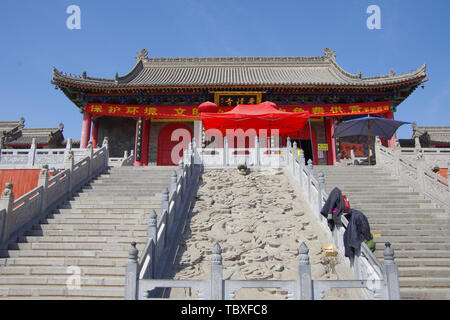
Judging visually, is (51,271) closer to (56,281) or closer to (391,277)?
(56,281)

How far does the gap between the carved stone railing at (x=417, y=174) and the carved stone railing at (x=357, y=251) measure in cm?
320

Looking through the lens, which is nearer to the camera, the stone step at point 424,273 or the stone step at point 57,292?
the stone step at point 57,292

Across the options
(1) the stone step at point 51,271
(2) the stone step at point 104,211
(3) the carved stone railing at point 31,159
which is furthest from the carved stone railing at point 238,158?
(1) the stone step at point 51,271

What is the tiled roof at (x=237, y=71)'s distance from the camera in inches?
701

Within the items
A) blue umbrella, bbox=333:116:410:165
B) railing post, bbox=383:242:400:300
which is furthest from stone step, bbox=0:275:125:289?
blue umbrella, bbox=333:116:410:165

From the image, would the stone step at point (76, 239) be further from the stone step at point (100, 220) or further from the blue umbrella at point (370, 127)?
the blue umbrella at point (370, 127)

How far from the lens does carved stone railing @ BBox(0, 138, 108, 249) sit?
22.5 feet

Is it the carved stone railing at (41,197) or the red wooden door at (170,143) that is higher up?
the red wooden door at (170,143)

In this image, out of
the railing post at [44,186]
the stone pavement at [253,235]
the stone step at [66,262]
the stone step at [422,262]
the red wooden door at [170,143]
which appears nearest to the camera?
the stone pavement at [253,235]

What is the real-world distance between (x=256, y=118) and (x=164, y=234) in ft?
21.1

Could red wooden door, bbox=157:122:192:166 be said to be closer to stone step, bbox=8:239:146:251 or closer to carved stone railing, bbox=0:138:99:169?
carved stone railing, bbox=0:138:99:169
